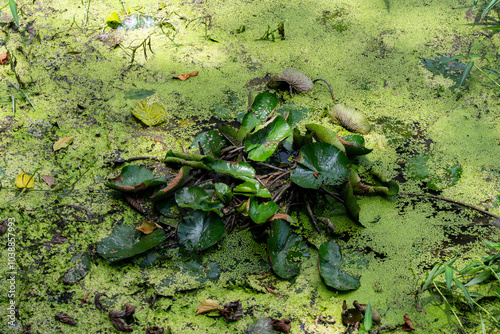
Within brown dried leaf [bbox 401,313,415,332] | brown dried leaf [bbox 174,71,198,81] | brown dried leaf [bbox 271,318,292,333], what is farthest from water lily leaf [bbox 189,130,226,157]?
brown dried leaf [bbox 401,313,415,332]

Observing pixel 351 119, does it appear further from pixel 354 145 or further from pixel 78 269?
pixel 78 269

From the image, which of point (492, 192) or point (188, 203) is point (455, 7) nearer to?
point (492, 192)

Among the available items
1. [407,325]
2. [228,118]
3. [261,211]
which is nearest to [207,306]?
[261,211]

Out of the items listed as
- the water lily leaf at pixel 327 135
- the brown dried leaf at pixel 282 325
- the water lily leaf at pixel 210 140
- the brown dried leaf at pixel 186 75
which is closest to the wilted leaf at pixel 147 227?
the water lily leaf at pixel 210 140

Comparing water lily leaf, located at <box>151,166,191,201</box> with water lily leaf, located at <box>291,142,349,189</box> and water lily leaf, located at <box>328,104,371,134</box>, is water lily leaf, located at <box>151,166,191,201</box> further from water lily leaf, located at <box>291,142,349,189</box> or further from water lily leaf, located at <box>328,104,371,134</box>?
water lily leaf, located at <box>328,104,371,134</box>

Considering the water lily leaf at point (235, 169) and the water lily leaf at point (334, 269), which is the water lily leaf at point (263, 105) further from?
the water lily leaf at point (334, 269)

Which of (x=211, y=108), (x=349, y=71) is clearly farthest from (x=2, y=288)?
(x=349, y=71)
